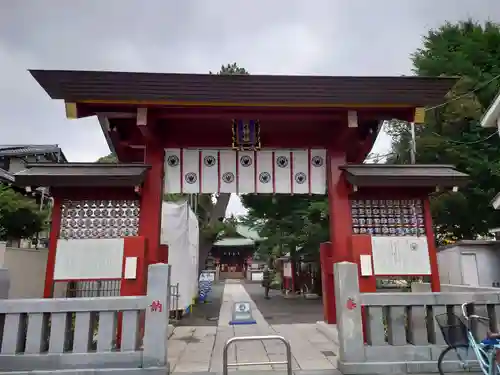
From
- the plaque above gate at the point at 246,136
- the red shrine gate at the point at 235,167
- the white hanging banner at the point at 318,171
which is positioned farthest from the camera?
the white hanging banner at the point at 318,171

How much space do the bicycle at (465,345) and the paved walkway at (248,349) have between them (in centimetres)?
165

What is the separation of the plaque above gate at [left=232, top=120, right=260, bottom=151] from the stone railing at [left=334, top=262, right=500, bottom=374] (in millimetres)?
3346

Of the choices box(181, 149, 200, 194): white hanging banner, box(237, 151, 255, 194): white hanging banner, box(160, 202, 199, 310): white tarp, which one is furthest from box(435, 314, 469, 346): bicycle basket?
box(160, 202, 199, 310): white tarp

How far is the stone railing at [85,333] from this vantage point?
16.7 feet

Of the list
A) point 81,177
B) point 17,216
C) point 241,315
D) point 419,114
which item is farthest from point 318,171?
point 17,216

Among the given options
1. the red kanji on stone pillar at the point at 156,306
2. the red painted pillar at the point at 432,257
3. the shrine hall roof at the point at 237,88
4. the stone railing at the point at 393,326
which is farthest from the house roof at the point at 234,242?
the red kanji on stone pillar at the point at 156,306

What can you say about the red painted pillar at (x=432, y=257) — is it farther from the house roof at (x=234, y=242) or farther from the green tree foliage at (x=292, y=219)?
the house roof at (x=234, y=242)

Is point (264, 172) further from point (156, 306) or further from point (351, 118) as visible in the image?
point (156, 306)

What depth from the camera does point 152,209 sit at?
7391 millimetres

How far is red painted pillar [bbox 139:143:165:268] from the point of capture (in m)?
7.29

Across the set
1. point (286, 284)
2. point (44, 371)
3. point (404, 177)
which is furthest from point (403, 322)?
point (286, 284)

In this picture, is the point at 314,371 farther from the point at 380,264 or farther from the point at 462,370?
the point at 380,264

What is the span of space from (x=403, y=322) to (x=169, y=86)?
5453 mm

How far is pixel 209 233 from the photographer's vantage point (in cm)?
2278
